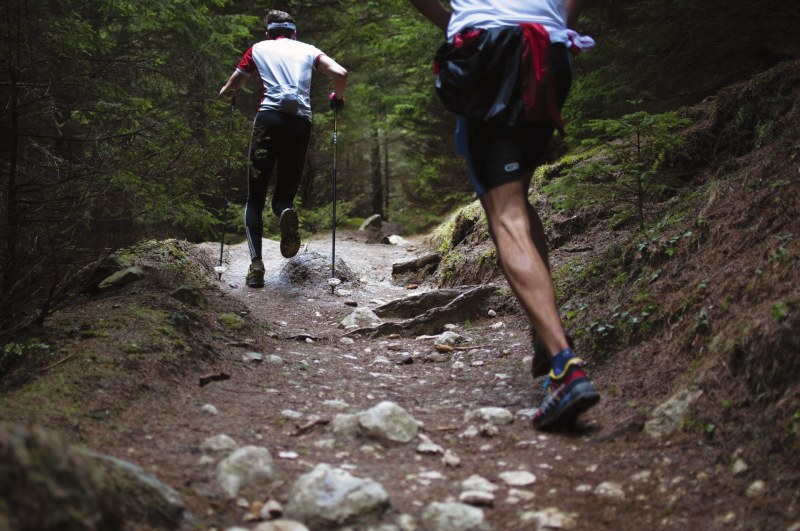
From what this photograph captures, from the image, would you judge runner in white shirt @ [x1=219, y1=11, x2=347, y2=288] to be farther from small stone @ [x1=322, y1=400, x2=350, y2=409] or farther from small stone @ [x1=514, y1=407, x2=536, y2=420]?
small stone @ [x1=514, y1=407, x2=536, y2=420]

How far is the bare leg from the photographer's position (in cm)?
254

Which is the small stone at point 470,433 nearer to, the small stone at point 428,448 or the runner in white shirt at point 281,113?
the small stone at point 428,448

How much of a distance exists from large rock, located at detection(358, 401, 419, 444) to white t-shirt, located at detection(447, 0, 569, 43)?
1735 millimetres

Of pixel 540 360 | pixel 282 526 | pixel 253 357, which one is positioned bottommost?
pixel 253 357

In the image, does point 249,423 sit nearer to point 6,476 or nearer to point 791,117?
point 6,476

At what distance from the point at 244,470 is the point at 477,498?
2.56 ft

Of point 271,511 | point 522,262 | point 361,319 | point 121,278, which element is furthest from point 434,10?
point 121,278

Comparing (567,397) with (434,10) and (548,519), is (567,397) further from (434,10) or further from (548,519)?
(434,10)

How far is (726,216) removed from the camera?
3.27 m

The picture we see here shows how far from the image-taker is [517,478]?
2139mm

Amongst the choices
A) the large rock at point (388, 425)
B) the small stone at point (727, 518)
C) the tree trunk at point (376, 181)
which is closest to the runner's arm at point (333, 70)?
the large rock at point (388, 425)

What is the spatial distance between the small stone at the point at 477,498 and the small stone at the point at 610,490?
→ 1.15ft

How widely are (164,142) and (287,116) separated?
2169mm

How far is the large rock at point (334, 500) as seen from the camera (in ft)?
5.92
